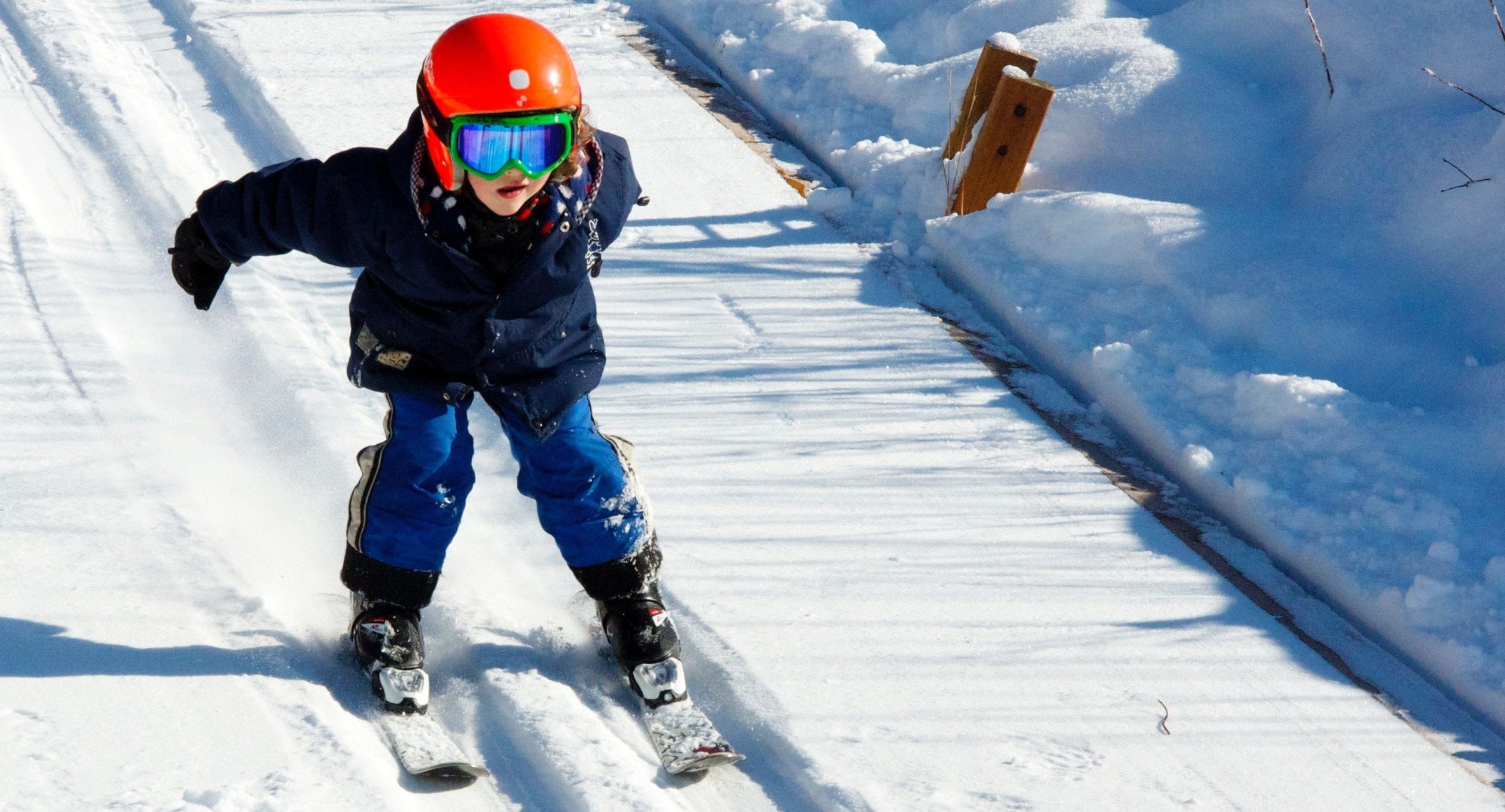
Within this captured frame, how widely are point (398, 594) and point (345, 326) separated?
1.49m

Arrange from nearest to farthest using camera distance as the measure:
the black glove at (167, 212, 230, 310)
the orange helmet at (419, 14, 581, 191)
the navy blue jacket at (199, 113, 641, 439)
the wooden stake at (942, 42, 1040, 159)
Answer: the orange helmet at (419, 14, 581, 191) < the navy blue jacket at (199, 113, 641, 439) < the black glove at (167, 212, 230, 310) < the wooden stake at (942, 42, 1040, 159)

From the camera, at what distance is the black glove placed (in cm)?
228

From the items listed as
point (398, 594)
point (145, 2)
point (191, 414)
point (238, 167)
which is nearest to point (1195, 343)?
point (398, 594)

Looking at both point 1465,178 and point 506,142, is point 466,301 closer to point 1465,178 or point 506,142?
point 506,142

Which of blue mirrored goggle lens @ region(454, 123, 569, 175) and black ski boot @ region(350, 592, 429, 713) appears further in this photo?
black ski boot @ region(350, 592, 429, 713)

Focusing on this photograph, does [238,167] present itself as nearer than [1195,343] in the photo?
No

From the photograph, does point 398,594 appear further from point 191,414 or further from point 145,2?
point 145,2

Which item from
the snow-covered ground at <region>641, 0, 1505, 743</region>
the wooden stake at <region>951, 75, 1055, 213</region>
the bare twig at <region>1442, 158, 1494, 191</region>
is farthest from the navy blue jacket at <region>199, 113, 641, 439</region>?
the bare twig at <region>1442, 158, 1494, 191</region>

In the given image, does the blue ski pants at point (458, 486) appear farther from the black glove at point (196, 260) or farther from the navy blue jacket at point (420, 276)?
the black glove at point (196, 260)

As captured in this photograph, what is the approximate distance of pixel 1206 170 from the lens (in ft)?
15.7

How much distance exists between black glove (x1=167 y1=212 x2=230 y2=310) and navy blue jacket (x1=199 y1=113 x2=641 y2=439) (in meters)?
0.03

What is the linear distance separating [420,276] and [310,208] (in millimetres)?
223

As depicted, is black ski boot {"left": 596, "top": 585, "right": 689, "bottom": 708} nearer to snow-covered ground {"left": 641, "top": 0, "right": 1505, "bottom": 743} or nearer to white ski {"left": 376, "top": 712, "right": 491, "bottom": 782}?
white ski {"left": 376, "top": 712, "right": 491, "bottom": 782}

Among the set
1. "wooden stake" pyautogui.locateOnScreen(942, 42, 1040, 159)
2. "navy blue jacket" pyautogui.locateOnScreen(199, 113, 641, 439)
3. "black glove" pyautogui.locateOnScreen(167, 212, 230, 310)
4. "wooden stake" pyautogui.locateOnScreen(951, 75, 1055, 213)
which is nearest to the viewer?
"navy blue jacket" pyautogui.locateOnScreen(199, 113, 641, 439)
